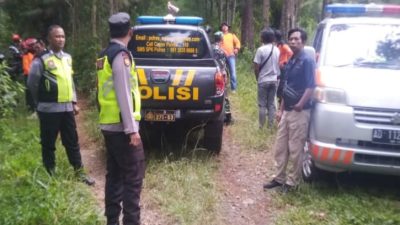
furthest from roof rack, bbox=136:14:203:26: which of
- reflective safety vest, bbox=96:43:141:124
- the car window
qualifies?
reflective safety vest, bbox=96:43:141:124

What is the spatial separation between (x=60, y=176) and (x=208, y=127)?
7.24ft

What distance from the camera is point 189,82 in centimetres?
623

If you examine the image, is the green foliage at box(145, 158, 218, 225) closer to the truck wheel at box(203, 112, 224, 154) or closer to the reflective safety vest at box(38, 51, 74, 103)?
the truck wheel at box(203, 112, 224, 154)

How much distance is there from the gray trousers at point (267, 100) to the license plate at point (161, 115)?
2444mm

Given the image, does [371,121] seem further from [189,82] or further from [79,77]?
[79,77]

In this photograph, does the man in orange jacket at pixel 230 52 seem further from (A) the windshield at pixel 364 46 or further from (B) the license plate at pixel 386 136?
(B) the license plate at pixel 386 136

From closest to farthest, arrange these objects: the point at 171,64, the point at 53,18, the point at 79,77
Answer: the point at 171,64 → the point at 79,77 → the point at 53,18

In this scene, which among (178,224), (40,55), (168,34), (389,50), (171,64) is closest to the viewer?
(178,224)

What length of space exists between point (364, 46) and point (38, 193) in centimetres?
425

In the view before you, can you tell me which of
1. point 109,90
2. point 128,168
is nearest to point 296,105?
point 128,168

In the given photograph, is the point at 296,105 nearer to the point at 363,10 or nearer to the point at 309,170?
the point at 309,170

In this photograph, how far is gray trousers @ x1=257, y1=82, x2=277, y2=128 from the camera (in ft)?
26.9

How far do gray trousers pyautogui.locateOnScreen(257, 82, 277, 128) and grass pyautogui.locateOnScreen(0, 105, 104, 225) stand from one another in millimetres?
3511

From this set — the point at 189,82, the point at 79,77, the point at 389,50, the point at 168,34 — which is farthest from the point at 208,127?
the point at 79,77
